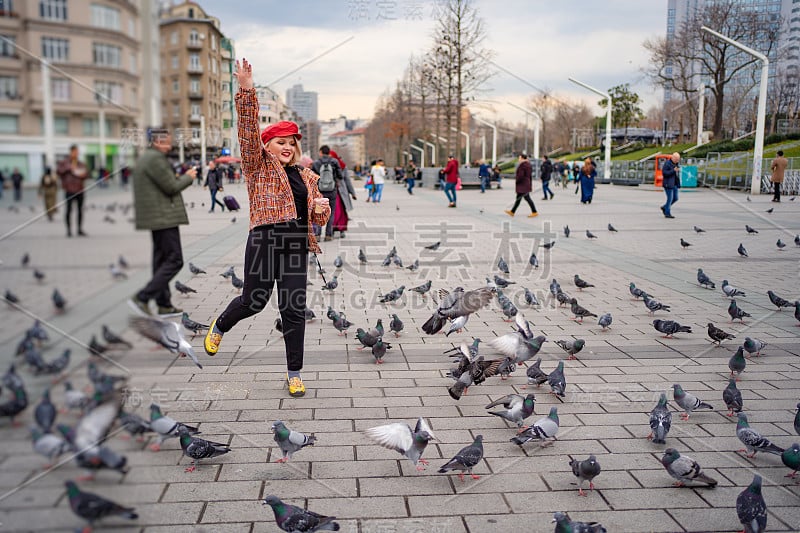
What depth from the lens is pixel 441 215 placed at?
2134cm

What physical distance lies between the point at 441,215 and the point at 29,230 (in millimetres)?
20227

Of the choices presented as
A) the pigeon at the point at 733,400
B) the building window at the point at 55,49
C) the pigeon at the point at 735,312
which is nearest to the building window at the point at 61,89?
the building window at the point at 55,49

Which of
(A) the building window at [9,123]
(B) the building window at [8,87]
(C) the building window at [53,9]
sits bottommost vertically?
(A) the building window at [9,123]

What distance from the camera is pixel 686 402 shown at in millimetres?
4629

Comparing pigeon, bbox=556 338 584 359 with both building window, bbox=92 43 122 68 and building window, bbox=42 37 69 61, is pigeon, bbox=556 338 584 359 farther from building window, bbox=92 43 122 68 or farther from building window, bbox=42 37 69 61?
building window, bbox=42 37 69 61

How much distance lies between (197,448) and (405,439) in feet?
3.92

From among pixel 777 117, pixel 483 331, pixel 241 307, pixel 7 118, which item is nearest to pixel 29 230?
pixel 7 118

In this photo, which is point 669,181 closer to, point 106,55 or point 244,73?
point 244,73

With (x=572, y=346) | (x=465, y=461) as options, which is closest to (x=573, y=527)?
(x=465, y=461)

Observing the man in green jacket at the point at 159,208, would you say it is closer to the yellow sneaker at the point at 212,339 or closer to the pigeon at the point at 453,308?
the yellow sneaker at the point at 212,339

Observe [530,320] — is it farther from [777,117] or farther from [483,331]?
[777,117]

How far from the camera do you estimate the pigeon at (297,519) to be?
301 cm

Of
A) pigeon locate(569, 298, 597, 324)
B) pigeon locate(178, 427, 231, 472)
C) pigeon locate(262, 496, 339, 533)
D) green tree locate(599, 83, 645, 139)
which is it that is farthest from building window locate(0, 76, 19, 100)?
green tree locate(599, 83, 645, 139)

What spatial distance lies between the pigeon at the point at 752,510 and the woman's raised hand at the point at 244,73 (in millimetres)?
3399
